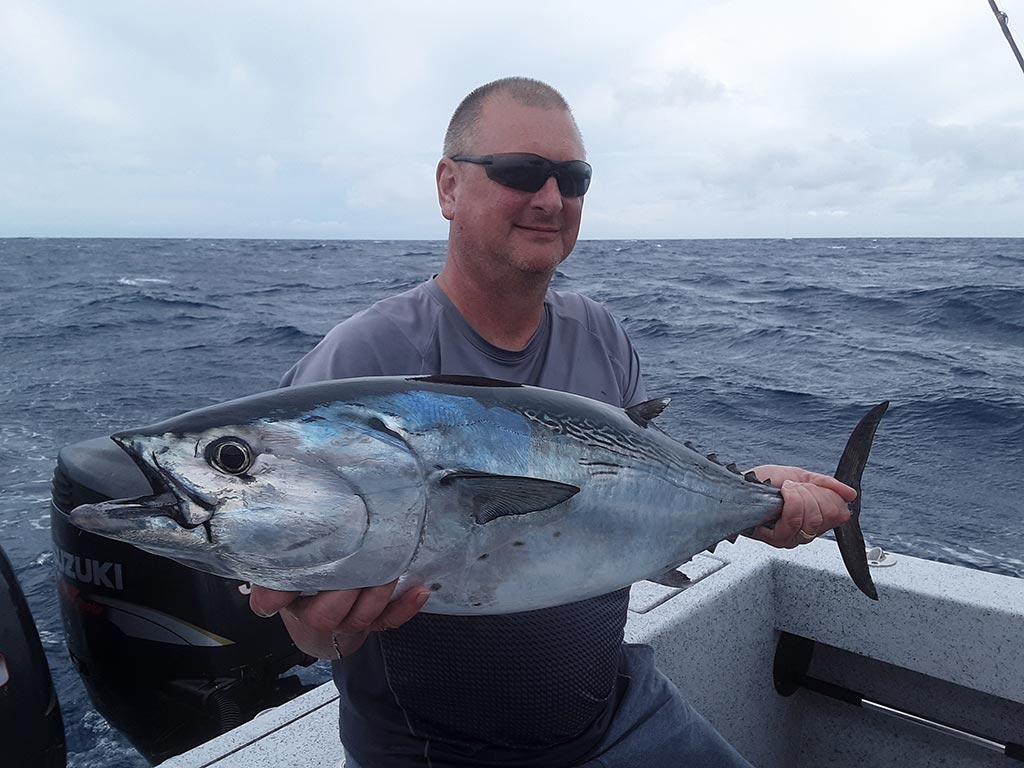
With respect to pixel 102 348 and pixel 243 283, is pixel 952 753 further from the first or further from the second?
pixel 243 283

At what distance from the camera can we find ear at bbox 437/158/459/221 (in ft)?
7.41

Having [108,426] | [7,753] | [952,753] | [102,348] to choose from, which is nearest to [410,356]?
[7,753]

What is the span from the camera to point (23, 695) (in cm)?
277

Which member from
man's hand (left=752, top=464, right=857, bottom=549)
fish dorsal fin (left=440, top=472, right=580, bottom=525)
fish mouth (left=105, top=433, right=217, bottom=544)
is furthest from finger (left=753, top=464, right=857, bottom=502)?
fish mouth (left=105, top=433, right=217, bottom=544)

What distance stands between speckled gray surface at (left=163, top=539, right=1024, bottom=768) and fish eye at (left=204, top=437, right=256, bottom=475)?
4.08 ft

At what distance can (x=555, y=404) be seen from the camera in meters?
1.71

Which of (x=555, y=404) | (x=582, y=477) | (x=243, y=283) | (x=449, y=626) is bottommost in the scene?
(x=243, y=283)

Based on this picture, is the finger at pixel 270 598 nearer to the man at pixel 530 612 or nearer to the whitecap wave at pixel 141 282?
the man at pixel 530 612

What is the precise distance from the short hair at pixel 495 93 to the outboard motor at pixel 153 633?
2.00m

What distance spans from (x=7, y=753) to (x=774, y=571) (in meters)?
2.82

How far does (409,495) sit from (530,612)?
62 centimetres

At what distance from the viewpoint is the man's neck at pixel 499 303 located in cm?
215

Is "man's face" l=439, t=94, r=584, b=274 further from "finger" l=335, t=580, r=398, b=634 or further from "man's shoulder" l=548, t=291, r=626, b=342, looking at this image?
"finger" l=335, t=580, r=398, b=634

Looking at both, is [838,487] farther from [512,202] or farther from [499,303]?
[512,202]
